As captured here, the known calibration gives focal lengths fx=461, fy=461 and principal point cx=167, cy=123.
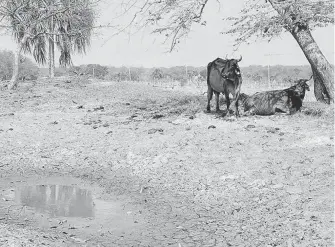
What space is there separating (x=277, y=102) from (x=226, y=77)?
4.73 ft

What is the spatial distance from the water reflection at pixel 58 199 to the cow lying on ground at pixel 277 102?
5.38 metres

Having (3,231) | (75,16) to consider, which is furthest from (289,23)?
(75,16)

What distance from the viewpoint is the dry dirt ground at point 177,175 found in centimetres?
575

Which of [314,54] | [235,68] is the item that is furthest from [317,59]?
[235,68]

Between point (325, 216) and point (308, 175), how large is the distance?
1432mm

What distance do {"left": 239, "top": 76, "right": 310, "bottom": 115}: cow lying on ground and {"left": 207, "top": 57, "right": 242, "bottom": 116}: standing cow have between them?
493 millimetres

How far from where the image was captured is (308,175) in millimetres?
6926

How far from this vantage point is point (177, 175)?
25.9 feet

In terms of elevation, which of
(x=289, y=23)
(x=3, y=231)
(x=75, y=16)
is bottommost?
(x=3, y=231)

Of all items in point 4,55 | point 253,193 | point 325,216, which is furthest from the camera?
point 4,55

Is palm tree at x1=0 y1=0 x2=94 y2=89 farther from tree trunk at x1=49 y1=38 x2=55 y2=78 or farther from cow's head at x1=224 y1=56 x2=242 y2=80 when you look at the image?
cow's head at x1=224 y1=56 x2=242 y2=80

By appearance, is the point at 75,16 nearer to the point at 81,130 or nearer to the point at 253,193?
the point at 81,130

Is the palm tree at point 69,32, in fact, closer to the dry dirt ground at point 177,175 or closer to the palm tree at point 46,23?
the palm tree at point 46,23

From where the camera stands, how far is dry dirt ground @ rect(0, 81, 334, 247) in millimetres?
5750
